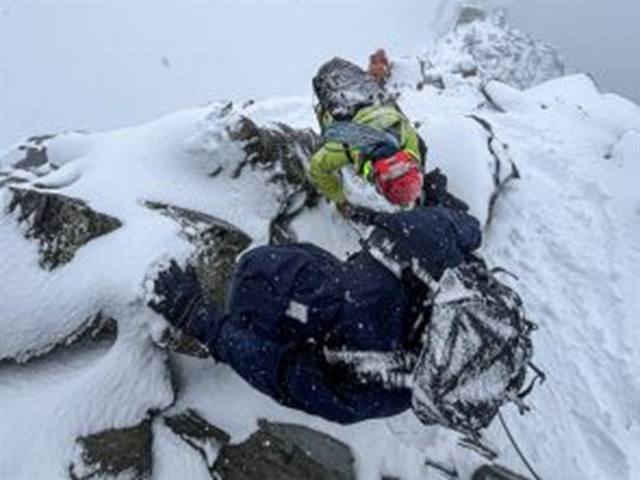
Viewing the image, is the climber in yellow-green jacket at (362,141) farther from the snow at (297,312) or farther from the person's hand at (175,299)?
the person's hand at (175,299)

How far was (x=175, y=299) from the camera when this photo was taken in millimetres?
5688

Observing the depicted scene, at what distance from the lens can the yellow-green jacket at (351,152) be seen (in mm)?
7328

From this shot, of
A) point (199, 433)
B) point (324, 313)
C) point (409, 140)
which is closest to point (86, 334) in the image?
point (199, 433)

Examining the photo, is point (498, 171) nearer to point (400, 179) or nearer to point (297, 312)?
point (400, 179)

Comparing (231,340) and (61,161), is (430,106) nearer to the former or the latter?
(61,161)

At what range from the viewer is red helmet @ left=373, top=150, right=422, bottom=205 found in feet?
20.9

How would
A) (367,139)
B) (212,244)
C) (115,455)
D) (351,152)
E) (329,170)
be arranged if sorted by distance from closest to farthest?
1. (115,455)
2. (212,244)
3. (367,139)
4. (351,152)
5. (329,170)

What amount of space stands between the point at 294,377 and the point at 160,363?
1490 mm

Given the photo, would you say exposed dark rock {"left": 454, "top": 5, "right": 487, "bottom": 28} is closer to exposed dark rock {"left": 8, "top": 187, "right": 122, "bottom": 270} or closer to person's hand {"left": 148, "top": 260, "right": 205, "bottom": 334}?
exposed dark rock {"left": 8, "top": 187, "right": 122, "bottom": 270}

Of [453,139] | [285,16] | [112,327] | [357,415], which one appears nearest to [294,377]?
[357,415]

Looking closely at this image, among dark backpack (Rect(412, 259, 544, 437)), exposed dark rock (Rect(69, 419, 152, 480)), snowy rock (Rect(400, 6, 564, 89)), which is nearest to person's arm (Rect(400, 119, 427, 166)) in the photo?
dark backpack (Rect(412, 259, 544, 437))

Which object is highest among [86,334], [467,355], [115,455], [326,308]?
[467,355]

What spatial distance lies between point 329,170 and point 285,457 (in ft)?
9.68

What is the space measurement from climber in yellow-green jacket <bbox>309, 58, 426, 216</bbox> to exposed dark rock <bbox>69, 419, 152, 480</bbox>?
2794 mm
